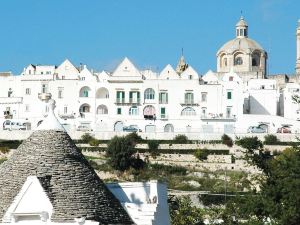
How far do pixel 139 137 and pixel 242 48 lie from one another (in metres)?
26.1

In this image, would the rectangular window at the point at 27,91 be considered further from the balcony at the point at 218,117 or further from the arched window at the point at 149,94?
the balcony at the point at 218,117

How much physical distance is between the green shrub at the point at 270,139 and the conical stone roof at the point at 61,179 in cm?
6455

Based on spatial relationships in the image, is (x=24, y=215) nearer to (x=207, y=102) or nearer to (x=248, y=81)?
(x=207, y=102)

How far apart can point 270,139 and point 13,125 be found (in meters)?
23.8

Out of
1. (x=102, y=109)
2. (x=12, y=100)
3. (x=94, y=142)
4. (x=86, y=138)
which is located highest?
(x=12, y=100)

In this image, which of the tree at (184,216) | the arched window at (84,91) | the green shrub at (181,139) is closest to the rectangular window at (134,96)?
the arched window at (84,91)

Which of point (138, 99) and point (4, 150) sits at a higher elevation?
point (138, 99)

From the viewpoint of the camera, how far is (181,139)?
82250 millimetres

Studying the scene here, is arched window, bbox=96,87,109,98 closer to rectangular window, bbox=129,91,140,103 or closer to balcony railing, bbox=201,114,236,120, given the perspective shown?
rectangular window, bbox=129,91,140,103

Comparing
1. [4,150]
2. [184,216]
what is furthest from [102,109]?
[184,216]

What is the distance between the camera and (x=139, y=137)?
270 feet

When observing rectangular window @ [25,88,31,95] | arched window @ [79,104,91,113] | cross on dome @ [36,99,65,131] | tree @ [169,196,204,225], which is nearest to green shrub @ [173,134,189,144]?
arched window @ [79,104,91,113]

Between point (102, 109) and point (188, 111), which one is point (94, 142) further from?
point (188, 111)

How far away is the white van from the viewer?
87875 millimetres
